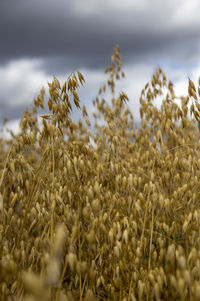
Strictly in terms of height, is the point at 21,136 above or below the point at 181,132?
below

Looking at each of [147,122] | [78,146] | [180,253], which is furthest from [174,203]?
[147,122]

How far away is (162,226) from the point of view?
2.17m

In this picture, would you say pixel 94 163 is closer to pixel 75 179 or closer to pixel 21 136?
pixel 75 179

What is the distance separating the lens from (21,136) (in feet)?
8.22

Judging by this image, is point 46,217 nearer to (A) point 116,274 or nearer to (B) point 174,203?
(A) point 116,274

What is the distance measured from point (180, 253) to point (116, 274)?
490mm

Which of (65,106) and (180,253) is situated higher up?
(65,106)

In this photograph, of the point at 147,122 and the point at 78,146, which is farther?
the point at 147,122

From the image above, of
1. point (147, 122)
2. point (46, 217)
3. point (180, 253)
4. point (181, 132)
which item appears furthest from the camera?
point (147, 122)

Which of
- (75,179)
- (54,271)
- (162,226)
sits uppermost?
(75,179)

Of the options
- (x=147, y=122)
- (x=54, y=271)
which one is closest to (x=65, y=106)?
(x=54, y=271)

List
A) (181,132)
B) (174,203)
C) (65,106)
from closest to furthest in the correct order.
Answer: (65,106), (174,203), (181,132)

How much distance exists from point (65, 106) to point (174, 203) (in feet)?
3.38

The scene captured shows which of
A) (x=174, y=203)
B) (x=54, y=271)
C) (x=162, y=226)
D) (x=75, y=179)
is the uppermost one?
(x=75, y=179)
